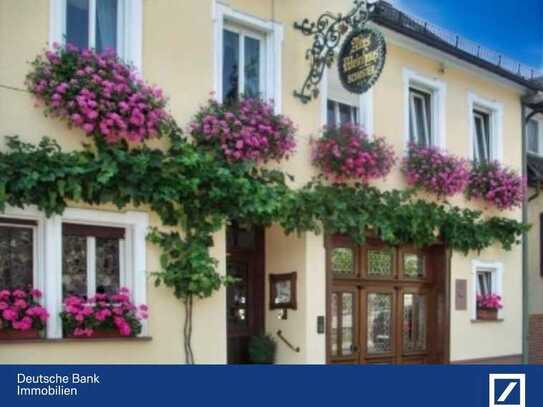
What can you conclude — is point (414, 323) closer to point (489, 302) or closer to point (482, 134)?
point (489, 302)

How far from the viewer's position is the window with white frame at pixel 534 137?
15.6 metres

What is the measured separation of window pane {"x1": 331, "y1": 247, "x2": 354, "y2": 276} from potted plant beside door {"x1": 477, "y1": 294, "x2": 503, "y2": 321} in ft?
10.4

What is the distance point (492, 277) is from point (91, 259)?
307 inches

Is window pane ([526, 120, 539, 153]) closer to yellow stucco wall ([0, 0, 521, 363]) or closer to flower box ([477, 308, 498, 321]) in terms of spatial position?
yellow stucco wall ([0, 0, 521, 363])

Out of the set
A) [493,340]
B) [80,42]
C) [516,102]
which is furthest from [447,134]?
[80,42]

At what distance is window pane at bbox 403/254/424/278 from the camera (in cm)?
1194

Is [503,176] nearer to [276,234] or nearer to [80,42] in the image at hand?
[276,234]

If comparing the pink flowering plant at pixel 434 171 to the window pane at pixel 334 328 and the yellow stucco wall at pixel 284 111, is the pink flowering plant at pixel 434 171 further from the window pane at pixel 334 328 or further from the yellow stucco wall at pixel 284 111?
the window pane at pixel 334 328

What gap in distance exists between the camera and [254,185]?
8.89 meters

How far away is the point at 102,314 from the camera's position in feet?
25.3

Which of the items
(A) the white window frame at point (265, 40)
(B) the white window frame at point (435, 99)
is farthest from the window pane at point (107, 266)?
(B) the white window frame at point (435, 99)

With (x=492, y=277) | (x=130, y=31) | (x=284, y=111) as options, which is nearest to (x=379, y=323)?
(x=492, y=277)

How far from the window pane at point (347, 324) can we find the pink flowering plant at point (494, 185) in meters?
3.10

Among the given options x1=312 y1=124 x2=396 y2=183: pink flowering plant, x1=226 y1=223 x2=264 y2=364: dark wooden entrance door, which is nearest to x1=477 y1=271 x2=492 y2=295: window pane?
x1=312 y1=124 x2=396 y2=183: pink flowering plant
